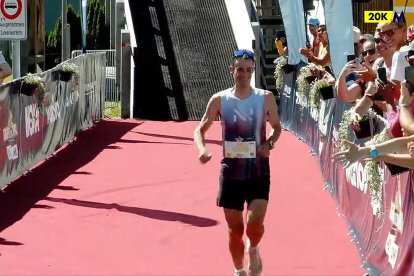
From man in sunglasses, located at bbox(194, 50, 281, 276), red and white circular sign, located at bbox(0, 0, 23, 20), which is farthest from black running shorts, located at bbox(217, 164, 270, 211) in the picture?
red and white circular sign, located at bbox(0, 0, 23, 20)

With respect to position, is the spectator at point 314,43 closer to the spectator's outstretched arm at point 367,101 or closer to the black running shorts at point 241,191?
the spectator's outstretched arm at point 367,101

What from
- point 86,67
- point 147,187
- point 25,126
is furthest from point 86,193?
point 86,67

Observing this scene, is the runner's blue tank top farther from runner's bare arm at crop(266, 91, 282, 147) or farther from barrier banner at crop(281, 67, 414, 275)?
barrier banner at crop(281, 67, 414, 275)

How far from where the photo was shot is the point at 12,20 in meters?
15.6

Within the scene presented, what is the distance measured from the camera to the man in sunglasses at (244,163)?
28.1 ft

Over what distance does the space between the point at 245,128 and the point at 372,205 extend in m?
1.45

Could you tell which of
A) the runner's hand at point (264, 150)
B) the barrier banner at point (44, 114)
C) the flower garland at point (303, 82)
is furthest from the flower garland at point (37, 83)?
the runner's hand at point (264, 150)

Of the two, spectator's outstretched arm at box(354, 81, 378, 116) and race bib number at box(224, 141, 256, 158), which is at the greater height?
spectator's outstretched arm at box(354, 81, 378, 116)

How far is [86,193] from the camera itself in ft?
44.6

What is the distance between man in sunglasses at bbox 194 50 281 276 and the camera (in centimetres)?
858

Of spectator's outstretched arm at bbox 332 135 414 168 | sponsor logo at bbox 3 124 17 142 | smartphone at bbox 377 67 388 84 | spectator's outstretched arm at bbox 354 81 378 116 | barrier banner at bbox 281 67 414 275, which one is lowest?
barrier banner at bbox 281 67 414 275

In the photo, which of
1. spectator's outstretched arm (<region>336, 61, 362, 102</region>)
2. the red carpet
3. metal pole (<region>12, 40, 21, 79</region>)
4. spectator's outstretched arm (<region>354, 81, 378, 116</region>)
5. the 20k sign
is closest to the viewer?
spectator's outstretched arm (<region>354, 81, 378, 116</region>)

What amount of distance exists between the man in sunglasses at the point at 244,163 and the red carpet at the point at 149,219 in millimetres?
844

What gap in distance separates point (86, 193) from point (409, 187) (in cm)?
702
